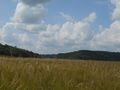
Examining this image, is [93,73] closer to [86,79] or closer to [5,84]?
[86,79]

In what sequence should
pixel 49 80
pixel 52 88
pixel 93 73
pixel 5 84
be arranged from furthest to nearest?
pixel 93 73
pixel 49 80
pixel 52 88
pixel 5 84

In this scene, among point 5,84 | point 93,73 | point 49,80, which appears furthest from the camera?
point 93,73

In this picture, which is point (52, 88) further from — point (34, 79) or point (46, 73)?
point (46, 73)

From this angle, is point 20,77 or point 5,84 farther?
point 20,77

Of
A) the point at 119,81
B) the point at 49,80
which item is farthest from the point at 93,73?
the point at 49,80

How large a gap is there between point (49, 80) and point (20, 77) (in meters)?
0.74

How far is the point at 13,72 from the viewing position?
28.7ft

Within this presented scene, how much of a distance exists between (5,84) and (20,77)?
112 cm

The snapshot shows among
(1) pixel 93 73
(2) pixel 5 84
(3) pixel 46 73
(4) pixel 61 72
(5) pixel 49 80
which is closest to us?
(2) pixel 5 84

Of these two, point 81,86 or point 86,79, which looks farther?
point 86,79

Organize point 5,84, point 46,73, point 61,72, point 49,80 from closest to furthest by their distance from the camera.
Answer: point 5,84
point 49,80
point 46,73
point 61,72

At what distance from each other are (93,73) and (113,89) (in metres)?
1.81

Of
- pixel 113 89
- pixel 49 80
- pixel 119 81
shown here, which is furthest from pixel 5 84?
pixel 119 81

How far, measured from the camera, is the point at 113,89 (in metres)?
9.15
